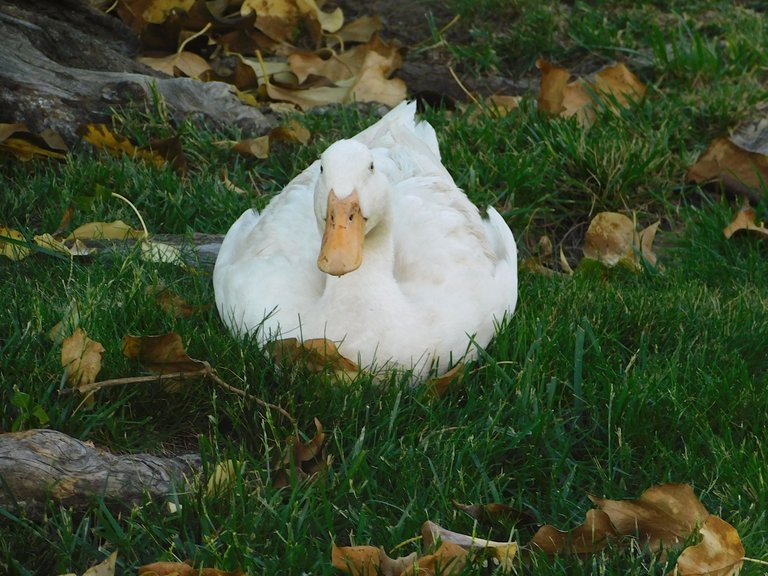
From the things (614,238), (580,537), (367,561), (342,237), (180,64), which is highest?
(342,237)

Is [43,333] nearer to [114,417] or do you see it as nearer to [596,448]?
[114,417]

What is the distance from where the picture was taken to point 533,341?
3.46 meters

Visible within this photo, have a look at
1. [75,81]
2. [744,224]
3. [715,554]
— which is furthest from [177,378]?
[744,224]

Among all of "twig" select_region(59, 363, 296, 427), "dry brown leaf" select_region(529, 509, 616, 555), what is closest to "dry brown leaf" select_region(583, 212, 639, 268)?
"twig" select_region(59, 363, 296, 427)

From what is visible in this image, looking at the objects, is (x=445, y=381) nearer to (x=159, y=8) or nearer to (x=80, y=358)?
(x=80, y=358)

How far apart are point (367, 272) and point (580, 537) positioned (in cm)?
107

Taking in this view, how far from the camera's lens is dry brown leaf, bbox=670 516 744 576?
8.06 ft

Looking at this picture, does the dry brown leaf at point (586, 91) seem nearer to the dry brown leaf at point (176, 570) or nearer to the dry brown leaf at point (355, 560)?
the dry brown leaf at point (355, 560)

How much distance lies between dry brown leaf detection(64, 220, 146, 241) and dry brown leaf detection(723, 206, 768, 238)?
217 centimetres

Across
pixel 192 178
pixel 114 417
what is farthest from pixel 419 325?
pixel 192 178

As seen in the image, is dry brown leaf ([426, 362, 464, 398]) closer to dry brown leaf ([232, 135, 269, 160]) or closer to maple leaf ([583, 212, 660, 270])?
maple leaf ([583, 212, 660, 270])

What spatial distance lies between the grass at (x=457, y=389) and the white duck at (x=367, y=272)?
0.13m

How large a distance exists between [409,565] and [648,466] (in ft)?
2.75

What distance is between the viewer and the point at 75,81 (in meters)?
4.92
